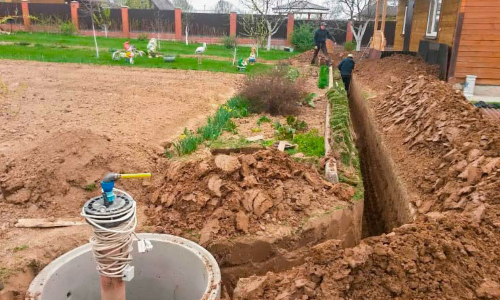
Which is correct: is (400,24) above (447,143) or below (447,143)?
above

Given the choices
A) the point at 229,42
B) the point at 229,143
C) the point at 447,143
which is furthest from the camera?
the point at 229,42

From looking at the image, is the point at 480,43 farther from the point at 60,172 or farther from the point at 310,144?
the point at 60,172

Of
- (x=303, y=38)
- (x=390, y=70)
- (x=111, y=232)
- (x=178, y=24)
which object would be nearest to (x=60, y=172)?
(x=111, y=232)

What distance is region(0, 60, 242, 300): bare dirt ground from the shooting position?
12.8 feet

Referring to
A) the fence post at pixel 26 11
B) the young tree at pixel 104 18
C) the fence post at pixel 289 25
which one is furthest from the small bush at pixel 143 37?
the fence post at pixel 289 25

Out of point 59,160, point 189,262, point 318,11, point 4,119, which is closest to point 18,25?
point 318,11

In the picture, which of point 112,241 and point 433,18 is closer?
point 112,241

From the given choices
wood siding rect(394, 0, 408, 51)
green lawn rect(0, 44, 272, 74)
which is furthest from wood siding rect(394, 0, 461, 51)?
green lawn rect(0, 44, 272, 74)

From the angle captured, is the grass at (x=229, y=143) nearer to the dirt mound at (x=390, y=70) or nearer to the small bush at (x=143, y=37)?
the dirt mound at (x=390, y=70)

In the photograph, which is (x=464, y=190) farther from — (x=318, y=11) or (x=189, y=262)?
(x=318, y=11)

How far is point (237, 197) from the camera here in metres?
4.16

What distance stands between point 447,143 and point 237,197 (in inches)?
125

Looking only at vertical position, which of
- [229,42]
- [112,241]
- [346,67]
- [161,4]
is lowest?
[112,241]

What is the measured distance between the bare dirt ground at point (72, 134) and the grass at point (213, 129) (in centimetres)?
32
